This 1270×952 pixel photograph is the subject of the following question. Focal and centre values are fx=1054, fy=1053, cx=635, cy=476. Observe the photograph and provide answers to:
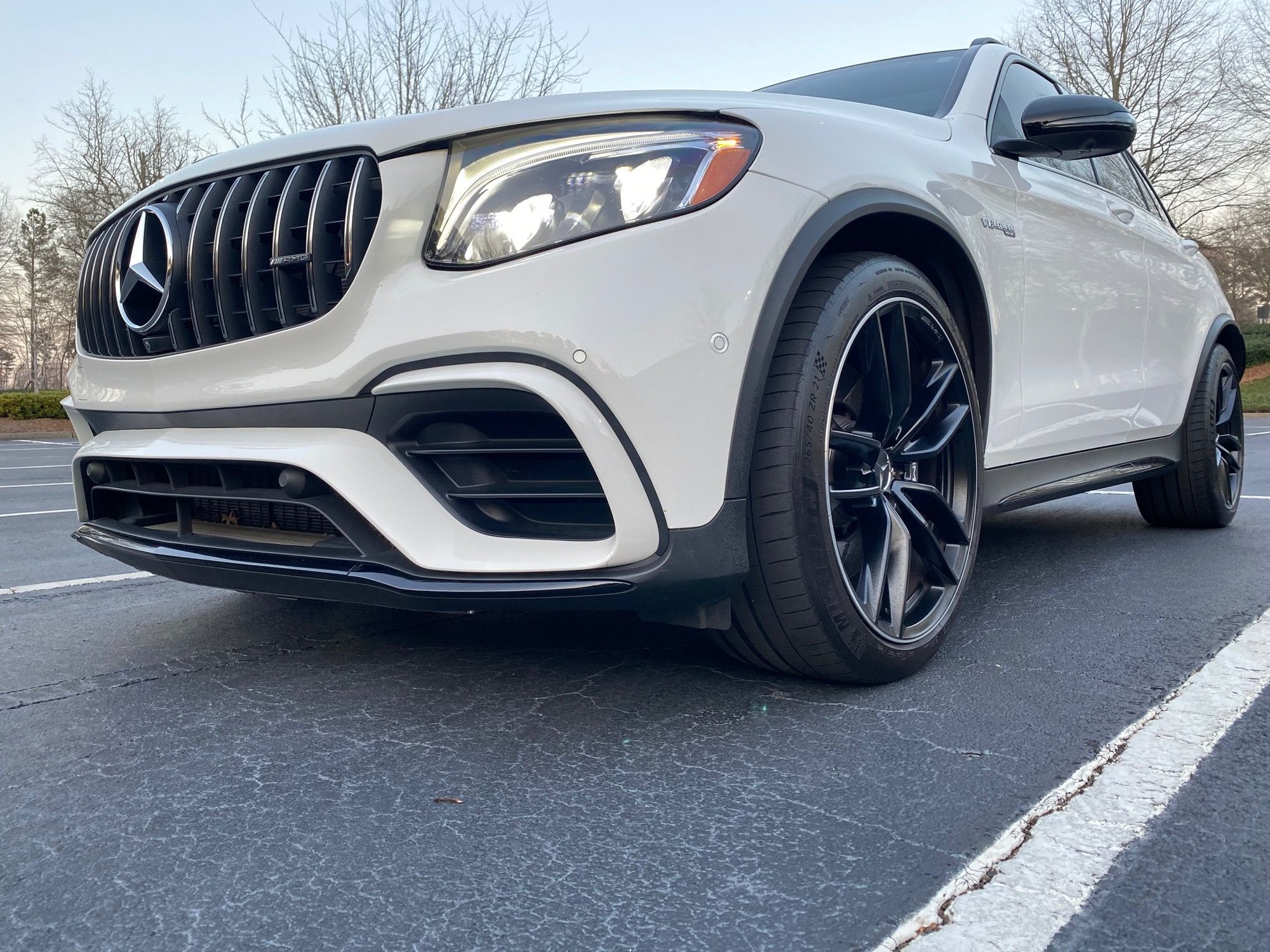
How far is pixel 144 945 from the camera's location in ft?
4.05

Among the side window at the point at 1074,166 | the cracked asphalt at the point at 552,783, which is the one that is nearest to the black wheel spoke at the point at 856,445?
the cracked asphalt at the point at 552,783

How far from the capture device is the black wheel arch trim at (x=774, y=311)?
6.36ft

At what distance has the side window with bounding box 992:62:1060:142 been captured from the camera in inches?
125

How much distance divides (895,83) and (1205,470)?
2.30 meters

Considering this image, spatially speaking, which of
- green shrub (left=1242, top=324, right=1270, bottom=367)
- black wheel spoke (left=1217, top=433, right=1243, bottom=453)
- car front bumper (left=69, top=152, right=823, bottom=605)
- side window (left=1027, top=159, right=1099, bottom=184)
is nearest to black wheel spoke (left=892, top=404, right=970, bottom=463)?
car front bumper (left=69, top=152, right=823, bottom=605)

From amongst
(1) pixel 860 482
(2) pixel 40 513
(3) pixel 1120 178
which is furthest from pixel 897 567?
(2) pixel 40 513

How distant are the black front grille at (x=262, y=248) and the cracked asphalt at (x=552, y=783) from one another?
0.78 meters

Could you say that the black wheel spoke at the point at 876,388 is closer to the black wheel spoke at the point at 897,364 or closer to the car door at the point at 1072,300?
the black wheel spoke at the point at 897,364

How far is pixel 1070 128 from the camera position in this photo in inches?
118

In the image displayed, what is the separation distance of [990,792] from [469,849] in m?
0.82

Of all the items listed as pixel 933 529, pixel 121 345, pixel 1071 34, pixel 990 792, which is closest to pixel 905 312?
pixel 933 529

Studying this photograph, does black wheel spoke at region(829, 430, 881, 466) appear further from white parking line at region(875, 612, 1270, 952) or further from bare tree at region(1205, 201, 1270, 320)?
bare tree at region(1205, 201, 1270, 320)

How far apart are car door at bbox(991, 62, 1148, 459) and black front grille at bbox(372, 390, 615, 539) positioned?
162cm

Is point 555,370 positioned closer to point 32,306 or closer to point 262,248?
point 262,248
